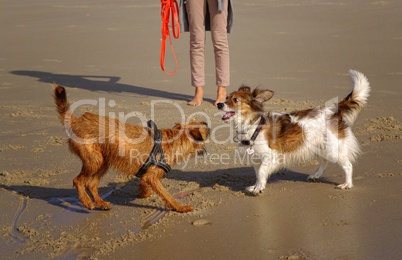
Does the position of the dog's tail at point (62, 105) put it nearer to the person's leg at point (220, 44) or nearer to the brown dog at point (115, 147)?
the brown dog at point (115, 147)

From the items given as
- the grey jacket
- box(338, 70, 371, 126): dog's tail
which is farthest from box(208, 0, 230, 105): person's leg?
box(338, 70, 371, 126): dog's tail

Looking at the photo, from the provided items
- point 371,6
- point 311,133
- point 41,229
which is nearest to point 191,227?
point 41,229

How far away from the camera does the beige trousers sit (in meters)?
8.75

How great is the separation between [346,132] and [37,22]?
11.3 metres

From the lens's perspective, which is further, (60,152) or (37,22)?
(37,22)

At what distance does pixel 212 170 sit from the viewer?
653 cm

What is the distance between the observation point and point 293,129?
5.97 meters

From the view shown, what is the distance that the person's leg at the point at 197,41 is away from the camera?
8.75m

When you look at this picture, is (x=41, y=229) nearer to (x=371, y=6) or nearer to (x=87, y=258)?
(x=87, y=258)

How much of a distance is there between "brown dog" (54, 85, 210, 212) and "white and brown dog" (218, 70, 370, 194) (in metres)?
0.45

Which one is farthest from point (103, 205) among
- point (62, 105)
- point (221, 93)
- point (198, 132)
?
point (221, 93)

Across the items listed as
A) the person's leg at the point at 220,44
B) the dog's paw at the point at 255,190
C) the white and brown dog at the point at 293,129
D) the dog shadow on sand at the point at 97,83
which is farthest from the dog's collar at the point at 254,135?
A: the dog shadow on sand at the point at 97,83

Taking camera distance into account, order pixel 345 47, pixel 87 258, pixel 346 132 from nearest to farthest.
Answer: pixel 87 258
pixel 346 132
pixel 345 47

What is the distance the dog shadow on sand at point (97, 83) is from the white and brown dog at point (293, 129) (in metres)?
3.19
